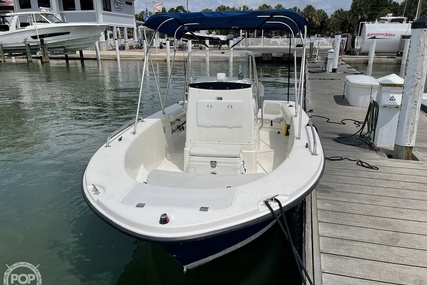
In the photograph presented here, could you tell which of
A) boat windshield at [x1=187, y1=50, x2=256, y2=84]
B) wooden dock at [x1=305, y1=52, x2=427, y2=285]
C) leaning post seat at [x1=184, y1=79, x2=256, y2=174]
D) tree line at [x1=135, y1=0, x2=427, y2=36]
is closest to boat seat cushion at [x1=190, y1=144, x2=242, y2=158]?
leaning post seat at [x1=184, y1=79, x2=256, y2=174]

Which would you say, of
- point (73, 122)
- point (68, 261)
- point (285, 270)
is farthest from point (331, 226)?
point (73, 122)

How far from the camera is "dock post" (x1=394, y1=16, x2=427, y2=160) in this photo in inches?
147

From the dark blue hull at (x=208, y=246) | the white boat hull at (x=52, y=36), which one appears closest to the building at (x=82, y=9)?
the white boat hull at (x=52, y=36)

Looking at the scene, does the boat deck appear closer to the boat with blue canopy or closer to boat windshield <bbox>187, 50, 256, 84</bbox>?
the boat with blue canopy

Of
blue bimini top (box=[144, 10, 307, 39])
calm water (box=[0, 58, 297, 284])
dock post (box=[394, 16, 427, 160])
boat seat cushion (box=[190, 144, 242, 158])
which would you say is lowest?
calm water (box=[0, 58, 297, 284])

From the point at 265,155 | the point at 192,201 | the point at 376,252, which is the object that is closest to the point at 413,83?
the point at 265,155

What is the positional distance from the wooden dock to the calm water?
0.79 metres

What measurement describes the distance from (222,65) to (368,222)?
3324 millimetres

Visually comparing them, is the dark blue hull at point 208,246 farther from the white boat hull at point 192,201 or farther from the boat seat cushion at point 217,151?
the boat seat cushion at point 217,151

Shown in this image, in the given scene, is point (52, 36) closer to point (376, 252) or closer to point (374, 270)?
point (376, 252)

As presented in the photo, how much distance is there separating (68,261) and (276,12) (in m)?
3.62

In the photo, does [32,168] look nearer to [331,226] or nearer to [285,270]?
[285,270]

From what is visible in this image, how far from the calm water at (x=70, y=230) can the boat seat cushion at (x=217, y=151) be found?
3.21ft

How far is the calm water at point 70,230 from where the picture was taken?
3.32 m
